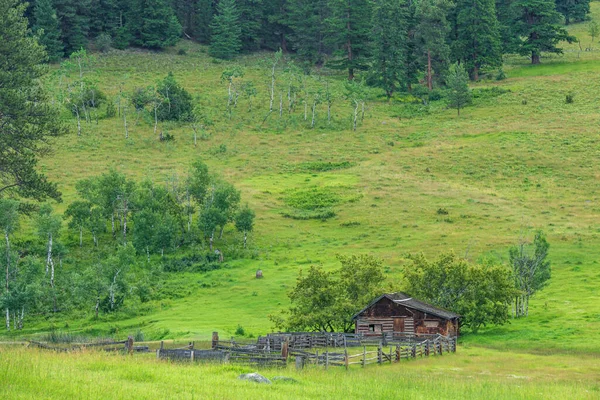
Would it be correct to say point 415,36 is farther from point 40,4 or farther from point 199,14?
point 40,4

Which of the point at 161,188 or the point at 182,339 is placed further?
the point at 161,188

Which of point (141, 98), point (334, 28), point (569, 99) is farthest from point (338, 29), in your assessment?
point (569, 99)

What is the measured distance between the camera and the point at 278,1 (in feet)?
539

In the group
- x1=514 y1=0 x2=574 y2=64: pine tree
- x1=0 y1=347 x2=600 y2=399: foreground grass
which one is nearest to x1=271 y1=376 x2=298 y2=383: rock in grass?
x1=0 y1=347 x2=600 y2=399: foreground grass

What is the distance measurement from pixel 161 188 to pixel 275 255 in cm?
1546

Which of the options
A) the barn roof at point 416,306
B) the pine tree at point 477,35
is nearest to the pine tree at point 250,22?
the pine tree at point 477,35

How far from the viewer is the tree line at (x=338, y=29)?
138375 millimetres

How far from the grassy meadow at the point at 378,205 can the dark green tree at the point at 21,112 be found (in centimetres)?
1461

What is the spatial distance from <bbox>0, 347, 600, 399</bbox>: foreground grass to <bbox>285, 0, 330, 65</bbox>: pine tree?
123124 millimetres

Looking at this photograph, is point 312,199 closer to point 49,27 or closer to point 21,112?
point 21,112

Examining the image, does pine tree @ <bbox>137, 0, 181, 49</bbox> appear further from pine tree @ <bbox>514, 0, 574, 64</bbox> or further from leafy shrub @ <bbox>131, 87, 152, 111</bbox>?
pine tree @ <bbox>514, 0, 574, 64</bbox>

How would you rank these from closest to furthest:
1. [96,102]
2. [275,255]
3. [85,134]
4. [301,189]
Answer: [275,255] < [301,189] < [85,134] < [96,102]

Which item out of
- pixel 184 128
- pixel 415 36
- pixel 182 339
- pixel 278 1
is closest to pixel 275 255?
pixel 182 339

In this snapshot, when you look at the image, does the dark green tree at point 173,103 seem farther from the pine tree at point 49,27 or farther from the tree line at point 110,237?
the tree line at point 110,237
